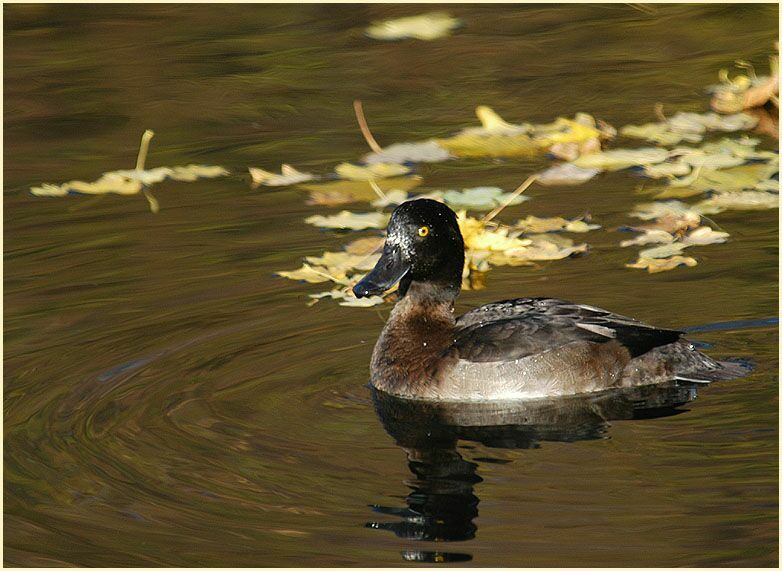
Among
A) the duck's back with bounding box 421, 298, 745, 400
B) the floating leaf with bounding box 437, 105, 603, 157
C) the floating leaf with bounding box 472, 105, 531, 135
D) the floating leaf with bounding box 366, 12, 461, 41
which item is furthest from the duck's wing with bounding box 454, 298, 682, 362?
the floating leaf with bounding box 366, 12, 461, 41

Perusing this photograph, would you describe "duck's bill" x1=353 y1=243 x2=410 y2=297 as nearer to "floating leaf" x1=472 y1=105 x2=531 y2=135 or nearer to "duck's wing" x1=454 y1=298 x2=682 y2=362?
"duck's wing" x1=454 y1=298 x2=682 y2=362

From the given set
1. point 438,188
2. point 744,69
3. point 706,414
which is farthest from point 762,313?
point 744,69

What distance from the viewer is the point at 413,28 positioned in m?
16.5

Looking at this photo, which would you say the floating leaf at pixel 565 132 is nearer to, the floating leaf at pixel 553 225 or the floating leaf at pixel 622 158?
the floating leaf at pixel 622 158

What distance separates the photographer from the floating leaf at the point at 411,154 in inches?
500

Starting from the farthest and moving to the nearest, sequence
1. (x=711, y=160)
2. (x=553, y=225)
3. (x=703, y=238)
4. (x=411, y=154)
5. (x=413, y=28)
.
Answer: (x=413, y=28)
(x=411, y=154)
(x=711, y=160)
(x=553, y=225)
(x=703, y=238)

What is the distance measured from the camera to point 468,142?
1308cm

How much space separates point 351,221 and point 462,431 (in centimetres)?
339

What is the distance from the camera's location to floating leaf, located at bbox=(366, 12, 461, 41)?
1642 centimetres

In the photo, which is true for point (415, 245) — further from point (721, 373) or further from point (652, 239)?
point (652, 239)

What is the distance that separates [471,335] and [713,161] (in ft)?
13.2

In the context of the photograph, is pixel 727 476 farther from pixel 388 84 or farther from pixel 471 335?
pixel 388 84

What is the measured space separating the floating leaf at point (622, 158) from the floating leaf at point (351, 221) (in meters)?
2.00

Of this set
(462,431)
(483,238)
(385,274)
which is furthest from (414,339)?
(483,238)
